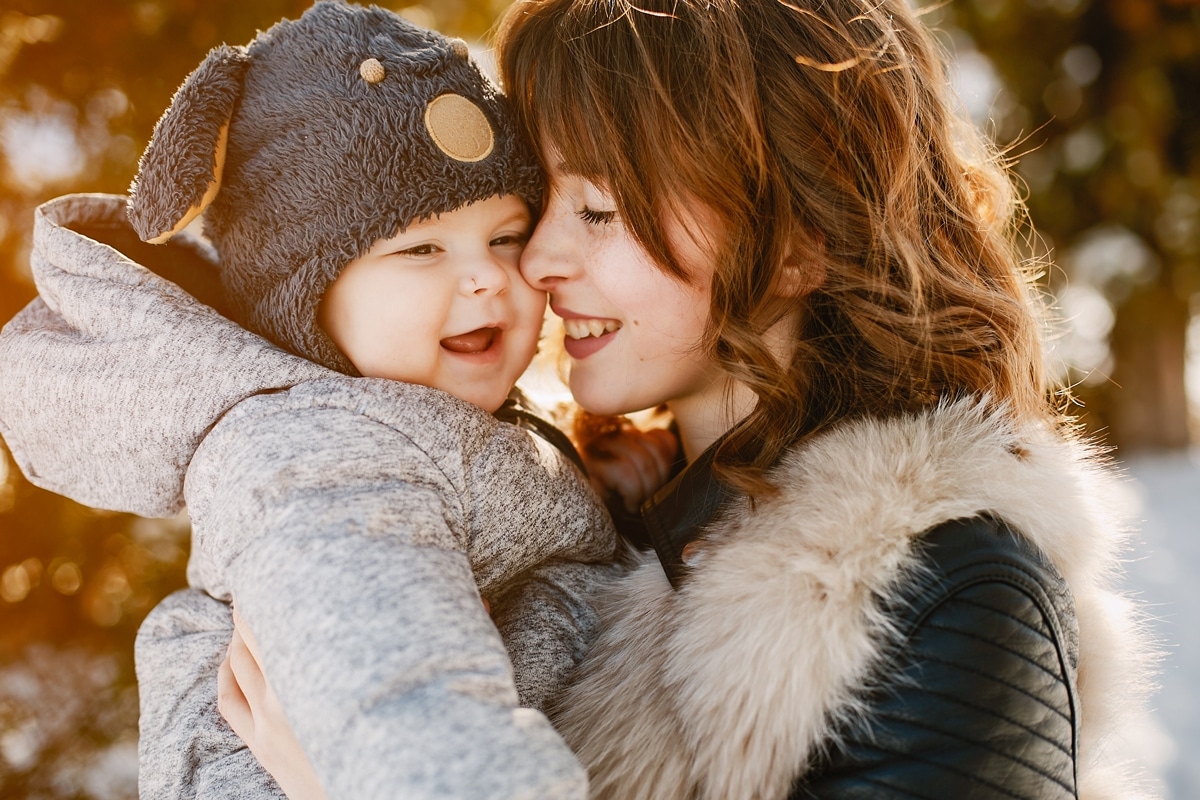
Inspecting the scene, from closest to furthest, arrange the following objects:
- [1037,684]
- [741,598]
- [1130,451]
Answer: [1037,684]
[741,598]
[1130,451]

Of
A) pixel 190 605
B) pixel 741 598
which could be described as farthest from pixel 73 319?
pixel 741 598

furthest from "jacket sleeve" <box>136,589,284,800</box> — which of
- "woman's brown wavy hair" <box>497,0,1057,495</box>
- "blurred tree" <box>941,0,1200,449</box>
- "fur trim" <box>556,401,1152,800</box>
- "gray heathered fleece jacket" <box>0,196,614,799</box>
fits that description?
"blurred tree" <box>941,0,1200,449</box>

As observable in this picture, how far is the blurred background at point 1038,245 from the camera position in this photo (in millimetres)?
1929

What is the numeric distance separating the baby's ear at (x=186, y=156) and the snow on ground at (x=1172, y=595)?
2.08m

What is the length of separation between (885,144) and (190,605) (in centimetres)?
142

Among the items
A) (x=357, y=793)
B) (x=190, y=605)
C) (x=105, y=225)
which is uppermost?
(x=105, y=225)

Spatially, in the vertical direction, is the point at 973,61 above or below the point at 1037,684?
above

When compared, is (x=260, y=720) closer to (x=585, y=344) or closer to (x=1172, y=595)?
→ (x=585, y=344)

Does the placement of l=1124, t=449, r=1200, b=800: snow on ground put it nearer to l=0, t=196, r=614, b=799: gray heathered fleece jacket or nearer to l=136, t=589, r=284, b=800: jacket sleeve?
l=0, t=196, r=614, b=799: gray heathered fleece jacket

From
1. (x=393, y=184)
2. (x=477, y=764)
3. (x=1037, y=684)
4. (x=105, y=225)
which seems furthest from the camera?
(x=105, y=225)

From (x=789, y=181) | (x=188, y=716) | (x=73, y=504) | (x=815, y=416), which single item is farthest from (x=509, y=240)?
(x=73, y=504)

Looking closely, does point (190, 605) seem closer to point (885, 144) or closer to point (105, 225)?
point (105, 225)

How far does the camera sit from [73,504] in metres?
2.04

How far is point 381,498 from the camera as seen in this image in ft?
3.38
